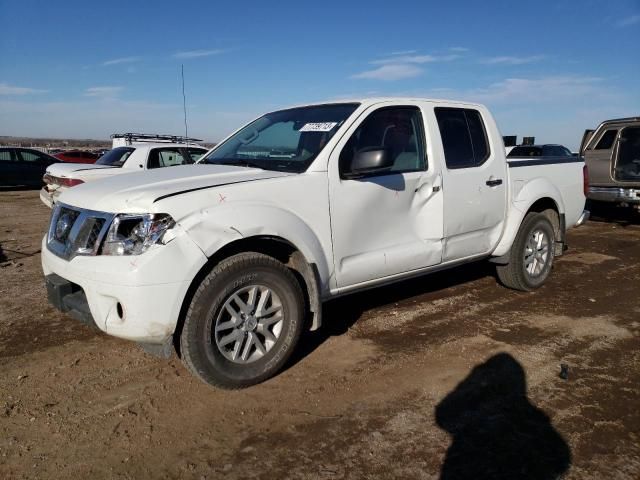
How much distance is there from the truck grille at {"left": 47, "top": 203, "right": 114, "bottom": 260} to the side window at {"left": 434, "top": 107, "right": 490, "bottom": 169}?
280 centimetres

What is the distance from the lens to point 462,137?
4707mm

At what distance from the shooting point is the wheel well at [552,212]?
5.49 metres

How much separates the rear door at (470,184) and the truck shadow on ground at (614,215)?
6953 millimetres

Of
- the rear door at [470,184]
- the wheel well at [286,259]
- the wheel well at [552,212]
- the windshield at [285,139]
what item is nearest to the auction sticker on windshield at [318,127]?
the windshield at [285,139]

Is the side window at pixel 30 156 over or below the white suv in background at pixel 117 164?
over

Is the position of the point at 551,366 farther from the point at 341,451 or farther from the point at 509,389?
the point at 341,451

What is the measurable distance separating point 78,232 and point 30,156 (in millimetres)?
18352

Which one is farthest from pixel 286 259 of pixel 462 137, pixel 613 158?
pixel 613 158

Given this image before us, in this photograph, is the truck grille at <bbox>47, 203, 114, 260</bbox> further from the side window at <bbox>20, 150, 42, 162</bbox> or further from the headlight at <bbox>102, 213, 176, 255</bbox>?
the side window at <bbox>20, 150, 42, 162</bbox>

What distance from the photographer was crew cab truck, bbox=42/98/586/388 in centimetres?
295

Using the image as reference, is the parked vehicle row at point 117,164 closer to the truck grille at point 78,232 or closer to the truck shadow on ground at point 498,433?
the truck grille at point 78,232

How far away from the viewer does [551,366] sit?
368 centimetres

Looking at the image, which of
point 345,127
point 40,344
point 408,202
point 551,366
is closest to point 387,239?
point 408,202

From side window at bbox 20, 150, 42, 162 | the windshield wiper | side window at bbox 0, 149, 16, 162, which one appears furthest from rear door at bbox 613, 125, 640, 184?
side window at bbox 0, 149, 16, 162
